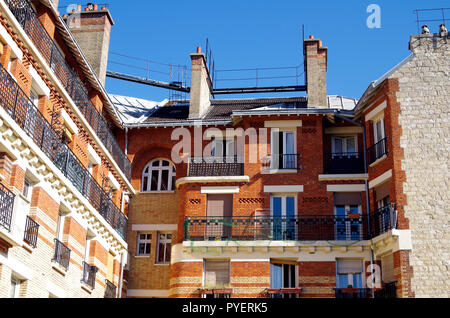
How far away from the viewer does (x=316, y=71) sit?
2488 cm

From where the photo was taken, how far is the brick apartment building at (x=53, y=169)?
14945mm

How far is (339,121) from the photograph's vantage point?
2362 cm

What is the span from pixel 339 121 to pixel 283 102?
278cm

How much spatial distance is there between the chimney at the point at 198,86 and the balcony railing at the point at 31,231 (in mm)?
9762

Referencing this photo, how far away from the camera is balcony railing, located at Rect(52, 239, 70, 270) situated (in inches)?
679

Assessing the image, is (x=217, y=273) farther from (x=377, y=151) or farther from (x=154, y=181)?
(x=377, y=151)

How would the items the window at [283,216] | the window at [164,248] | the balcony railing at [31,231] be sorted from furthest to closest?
the window at [164,248], the window at [283,216], the balcony railing at [31,231]

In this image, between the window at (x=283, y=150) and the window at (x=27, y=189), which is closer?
the window at (x=27, y=189)

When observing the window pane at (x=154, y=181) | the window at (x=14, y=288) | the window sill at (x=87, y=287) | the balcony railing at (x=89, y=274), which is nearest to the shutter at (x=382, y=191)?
the window pane at (x=154, y=181)

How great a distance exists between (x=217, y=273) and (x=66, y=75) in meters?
7.94

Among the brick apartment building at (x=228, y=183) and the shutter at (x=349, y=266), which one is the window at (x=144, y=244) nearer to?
the brick apartment building at (x=228, y=183)
